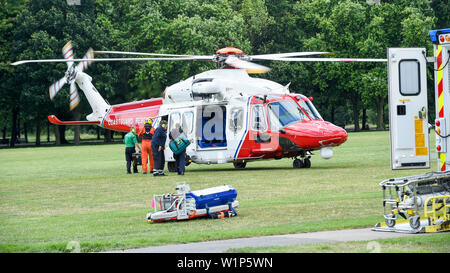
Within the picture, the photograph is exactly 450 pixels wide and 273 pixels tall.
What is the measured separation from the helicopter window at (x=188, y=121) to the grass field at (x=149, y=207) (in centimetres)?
219

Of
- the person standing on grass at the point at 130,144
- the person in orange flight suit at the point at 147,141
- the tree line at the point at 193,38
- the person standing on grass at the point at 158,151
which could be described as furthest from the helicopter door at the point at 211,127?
the tree line at the point at 193,38

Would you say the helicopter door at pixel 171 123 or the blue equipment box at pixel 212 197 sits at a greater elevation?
the helicopter door at pixel 171 123

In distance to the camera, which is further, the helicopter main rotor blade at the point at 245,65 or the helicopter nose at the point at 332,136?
the helicopter nose at the point at 332,136

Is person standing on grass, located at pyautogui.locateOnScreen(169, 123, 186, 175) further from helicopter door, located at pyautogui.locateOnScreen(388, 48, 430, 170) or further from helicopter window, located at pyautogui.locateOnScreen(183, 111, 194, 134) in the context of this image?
helicopter door, located at pyautogui.locateOnScreen(388, 48, 430, 170)

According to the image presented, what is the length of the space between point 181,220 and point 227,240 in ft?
9.46

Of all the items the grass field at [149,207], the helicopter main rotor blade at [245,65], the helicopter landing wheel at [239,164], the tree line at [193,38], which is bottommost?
the grass field at [149,207]

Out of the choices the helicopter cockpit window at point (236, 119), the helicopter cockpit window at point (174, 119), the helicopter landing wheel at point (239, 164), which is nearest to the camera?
the helicopter cockpit window at point (236, 119)

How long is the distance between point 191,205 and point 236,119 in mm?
Answer: 14138

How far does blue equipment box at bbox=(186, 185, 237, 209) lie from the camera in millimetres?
14221

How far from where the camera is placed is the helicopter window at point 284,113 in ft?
89.8

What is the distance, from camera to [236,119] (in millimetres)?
28141

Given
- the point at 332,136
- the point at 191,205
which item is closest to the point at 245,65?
the point at 332,136

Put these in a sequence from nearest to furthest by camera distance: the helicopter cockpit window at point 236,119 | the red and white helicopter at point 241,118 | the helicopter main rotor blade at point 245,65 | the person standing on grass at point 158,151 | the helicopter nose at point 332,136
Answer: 1. the helicopter main rotor blade at point 245,65
2. the helicopter nose at point 332,136
3. the person standing on grass at point 158,151
4. the red and white helicopter at point 241,118
5. the helicopter cockpit window at point 236,119

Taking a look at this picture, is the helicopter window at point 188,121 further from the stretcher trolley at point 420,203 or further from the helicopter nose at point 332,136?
the stretcher trolley at point 420,203
